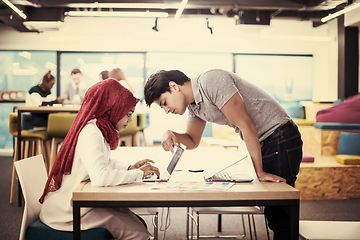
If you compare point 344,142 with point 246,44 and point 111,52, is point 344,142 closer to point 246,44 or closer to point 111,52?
point 246,44

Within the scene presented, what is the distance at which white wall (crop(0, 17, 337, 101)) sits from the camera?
7711mm

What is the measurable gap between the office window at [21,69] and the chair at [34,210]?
6.52 m

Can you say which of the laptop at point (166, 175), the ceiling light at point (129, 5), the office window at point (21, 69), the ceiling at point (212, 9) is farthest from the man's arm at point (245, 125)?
the office window at point (21, 69)

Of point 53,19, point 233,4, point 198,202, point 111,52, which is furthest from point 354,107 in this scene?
point 53,19

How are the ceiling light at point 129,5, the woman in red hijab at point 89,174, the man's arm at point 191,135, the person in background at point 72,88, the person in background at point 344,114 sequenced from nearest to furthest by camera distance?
the woman in red hijab at point 89,174, the man's arm at point 191,135, the person in background at point 344,114, the ceiling light at point 129,5, the person in background at point 72,88

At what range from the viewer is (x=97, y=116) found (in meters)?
1.62

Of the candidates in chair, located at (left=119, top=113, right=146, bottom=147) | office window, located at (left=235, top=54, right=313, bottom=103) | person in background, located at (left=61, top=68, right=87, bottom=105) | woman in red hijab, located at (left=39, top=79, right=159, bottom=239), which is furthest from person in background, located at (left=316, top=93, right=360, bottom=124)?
person in background, located at (left=61, top=68, right=87, bottom=105)

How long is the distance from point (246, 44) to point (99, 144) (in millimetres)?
7158

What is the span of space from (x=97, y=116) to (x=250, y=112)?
76 cm

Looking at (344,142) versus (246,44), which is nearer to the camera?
(344,142)

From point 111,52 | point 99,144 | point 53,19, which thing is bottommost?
point 99,144

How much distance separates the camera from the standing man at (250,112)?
141cm

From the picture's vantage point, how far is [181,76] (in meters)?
1.62

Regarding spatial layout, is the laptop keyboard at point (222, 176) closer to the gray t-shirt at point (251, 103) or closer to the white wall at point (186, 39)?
the gray t-shirt at point (251, 103)
